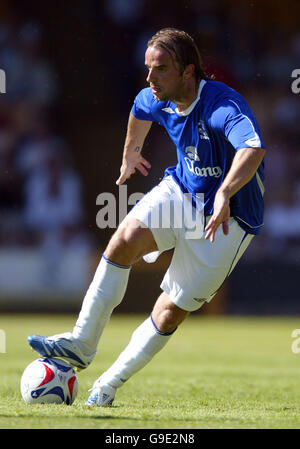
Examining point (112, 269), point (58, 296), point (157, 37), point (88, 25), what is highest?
point (88, 25)

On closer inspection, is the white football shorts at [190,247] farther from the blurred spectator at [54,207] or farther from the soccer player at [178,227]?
the blurred spectator at [54,207]

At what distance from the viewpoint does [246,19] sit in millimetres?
13641

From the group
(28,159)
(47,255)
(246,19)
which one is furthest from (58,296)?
(246,19)

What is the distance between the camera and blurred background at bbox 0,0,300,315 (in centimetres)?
1190

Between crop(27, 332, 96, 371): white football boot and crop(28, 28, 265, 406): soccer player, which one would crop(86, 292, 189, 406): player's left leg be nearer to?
crop(28, 28, 265, 406): soccer player

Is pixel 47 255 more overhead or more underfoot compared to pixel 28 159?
more underfoot

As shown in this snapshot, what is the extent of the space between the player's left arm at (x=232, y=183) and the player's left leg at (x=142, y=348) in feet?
2.79

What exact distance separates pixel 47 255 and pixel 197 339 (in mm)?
3351

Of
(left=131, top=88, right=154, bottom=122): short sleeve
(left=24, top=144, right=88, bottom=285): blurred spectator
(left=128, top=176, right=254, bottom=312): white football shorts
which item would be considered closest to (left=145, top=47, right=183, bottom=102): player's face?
(left=131, top=88, right=154, bottom=122): short sleeve

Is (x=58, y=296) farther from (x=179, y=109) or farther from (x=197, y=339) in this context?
(x=179, y=109)

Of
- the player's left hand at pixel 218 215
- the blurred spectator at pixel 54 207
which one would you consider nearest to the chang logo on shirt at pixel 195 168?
the player's left hand at pixel 218 215

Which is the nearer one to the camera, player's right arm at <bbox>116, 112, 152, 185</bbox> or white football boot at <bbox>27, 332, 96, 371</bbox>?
white football boot at <bbox>27, 332, 96, 371</bbox>

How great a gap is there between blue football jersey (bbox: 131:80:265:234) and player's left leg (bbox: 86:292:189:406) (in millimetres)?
584

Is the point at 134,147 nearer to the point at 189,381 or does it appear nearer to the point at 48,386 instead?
the point at 48,386
